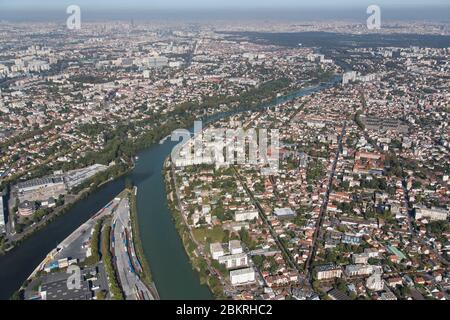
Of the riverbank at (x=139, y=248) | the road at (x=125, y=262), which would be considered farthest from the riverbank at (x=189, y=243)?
the road at (x=125, y=262)

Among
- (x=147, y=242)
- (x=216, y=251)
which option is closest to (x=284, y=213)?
(x=216, y=251)

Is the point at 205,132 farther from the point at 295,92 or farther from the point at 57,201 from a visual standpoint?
the point at 295,92

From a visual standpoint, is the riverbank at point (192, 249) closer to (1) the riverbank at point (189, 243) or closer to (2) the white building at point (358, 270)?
(1) the riverbank at point (189, 243)

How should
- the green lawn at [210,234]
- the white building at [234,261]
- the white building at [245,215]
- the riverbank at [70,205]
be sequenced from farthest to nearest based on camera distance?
the white building at [245,215] < the riverbank at [70,205] < the green lawn at [210,234] < the white building at [234,261]

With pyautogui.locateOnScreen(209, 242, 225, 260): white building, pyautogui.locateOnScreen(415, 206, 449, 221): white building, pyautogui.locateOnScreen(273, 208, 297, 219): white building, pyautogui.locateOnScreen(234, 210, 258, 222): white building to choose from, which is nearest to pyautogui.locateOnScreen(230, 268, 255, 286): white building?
pyautogui.locateOnScreen(209, 242, 225, 260): white building
